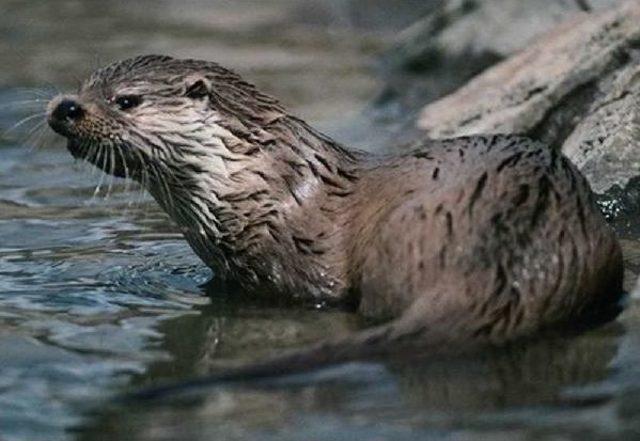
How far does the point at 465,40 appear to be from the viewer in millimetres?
8836

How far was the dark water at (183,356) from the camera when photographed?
13.1ft

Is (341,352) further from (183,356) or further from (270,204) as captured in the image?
(270,204)

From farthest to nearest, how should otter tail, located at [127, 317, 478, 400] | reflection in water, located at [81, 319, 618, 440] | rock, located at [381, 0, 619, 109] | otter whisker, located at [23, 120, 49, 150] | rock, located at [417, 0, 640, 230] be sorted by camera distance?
rock, located at [381, 0, 619, 109] → otter whisker, located at [23, 120, 49, 150] → rock, located at [417, 0, 640, 230] → otter tail, located at [127, 317, 478, 400] → reflection in water, located at [81, 319, 618, 440]

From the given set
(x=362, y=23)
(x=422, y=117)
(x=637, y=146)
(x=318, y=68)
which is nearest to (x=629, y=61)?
(x=637, y=146)

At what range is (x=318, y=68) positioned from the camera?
9805 millimetres

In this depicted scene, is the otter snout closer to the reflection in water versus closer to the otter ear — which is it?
the otter ear

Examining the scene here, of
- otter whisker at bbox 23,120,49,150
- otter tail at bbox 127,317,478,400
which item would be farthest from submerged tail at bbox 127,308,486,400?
otter whisker at bbox 23,120,49,150

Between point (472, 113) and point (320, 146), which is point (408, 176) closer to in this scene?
point (320, 146)

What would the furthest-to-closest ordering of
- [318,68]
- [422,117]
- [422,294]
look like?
[318,68]
[422,117]
[422,294]

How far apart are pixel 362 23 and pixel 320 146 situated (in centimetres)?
555

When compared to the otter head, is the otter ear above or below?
above

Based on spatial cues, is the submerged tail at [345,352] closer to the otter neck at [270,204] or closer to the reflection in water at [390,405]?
the reflection in water at [390,405]

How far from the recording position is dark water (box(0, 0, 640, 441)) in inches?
158

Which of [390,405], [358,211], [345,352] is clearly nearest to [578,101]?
[358,211]
